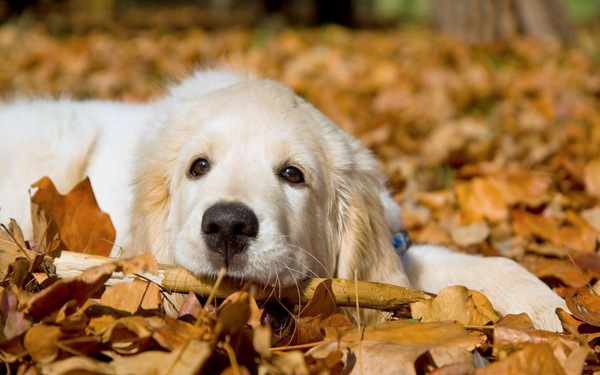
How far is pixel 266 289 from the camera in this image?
2436 mm

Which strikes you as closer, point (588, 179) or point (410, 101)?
point (588, 179)

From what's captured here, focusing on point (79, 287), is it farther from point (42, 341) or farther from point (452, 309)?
point (452, 309)

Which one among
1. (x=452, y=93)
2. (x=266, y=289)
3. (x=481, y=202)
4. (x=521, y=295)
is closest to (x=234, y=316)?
(x=266, y=289)

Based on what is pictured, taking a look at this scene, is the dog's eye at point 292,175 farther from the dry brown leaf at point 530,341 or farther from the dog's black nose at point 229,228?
the dry brown leaf at point 530,341

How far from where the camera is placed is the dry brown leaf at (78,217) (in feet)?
8.82

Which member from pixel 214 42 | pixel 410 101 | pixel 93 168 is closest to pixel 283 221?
pixel 93 168

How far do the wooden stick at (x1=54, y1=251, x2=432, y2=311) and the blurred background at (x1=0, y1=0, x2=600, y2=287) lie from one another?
97 centimetres

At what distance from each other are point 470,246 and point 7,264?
7.87ft

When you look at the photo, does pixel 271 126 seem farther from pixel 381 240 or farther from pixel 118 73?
pixel 118 73

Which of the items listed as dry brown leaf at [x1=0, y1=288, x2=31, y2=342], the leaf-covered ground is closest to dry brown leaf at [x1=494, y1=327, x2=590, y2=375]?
the leaf-covered ground

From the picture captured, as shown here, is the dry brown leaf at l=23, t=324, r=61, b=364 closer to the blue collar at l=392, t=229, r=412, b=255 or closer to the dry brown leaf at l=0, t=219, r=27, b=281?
the dry brown leaf at l=0, t=219, r=27, b=281

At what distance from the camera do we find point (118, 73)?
8320mm

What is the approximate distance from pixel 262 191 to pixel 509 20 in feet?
31.7

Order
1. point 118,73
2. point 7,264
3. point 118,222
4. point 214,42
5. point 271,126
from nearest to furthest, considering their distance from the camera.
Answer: point 7,264
point 271,126
point 118,222
point 118,73
point 214,42
